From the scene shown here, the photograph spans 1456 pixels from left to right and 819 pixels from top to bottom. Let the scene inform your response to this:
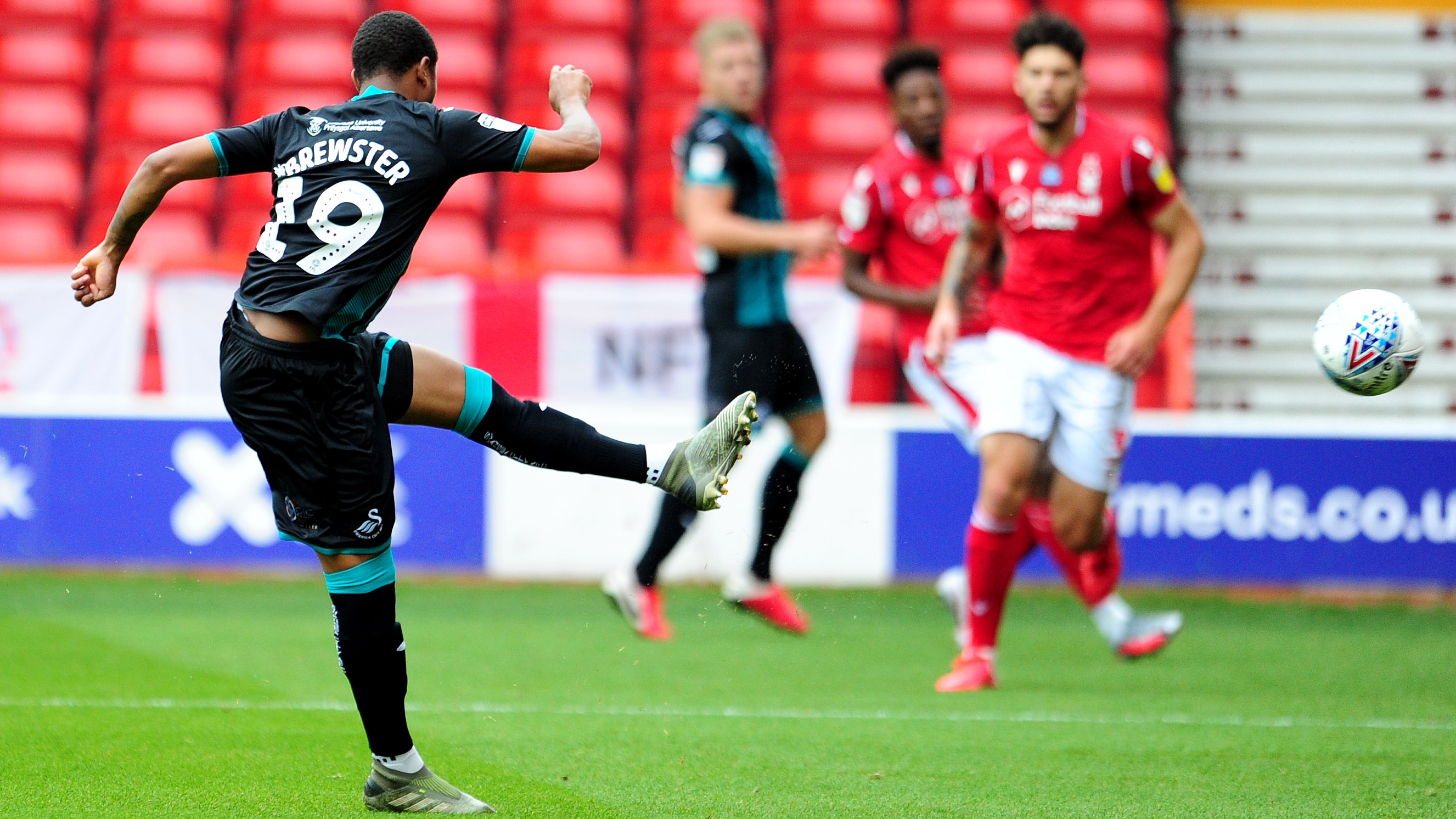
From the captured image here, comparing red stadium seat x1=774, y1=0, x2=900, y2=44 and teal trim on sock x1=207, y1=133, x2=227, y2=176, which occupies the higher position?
red stadium seat x1=774, y1=0, x2=900, y2=44

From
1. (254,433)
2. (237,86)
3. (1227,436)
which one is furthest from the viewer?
(237,86)

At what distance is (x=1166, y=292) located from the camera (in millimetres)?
5250

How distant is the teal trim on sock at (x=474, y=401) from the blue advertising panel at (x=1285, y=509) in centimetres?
442

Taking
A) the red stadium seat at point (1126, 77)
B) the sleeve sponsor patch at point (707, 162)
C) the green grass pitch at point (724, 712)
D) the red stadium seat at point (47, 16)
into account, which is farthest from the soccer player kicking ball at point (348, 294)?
the red stadium seat at point (47, 16)

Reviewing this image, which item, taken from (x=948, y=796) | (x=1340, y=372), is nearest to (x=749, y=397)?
(x=948, y=796)

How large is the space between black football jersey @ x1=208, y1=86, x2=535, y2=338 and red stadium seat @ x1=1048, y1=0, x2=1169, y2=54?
857 cm

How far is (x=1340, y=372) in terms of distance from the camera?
4.47m

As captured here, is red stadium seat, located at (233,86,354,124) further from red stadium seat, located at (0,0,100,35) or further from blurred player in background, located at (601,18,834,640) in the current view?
blurred player in background, located at (601,18,834,640)

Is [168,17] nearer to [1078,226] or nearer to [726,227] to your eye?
[726,227]

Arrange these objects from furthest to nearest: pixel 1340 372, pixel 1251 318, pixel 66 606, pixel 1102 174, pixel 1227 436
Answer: pixel 1251 318 → pixel 1227 436 → pixel 66 606 → pixel 1102 174 → pixel 1340 372

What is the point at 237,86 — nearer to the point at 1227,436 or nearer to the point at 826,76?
the point at 826,76

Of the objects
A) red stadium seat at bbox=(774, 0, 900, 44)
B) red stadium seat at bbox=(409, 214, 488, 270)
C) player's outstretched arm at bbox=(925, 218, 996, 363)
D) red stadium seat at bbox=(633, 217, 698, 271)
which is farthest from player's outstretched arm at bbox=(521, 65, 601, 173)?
red stadium seat at bbox=(774, 0, 900, 44)

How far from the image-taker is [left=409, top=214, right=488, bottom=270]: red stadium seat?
10102 mm

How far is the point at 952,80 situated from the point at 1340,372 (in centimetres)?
720
